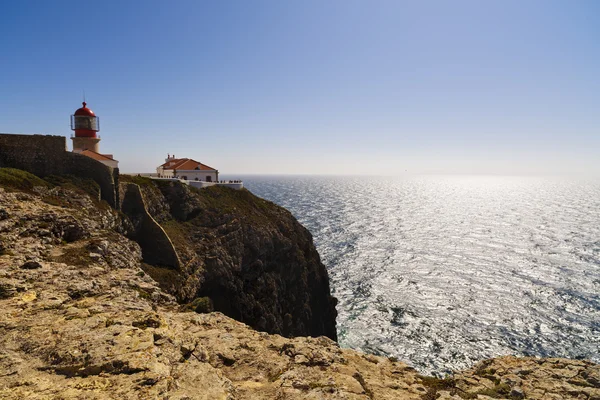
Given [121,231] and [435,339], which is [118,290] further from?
[435,339]

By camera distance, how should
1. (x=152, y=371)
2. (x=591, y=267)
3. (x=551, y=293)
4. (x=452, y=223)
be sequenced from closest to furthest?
(x=152, y=371), (x=551, y=293), (x=591, y=267), (x=452, y=223)

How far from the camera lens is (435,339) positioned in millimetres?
44125

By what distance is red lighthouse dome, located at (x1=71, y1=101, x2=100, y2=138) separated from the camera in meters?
47.8

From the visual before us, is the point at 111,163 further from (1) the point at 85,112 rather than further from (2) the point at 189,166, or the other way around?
(2) the point at 189,166

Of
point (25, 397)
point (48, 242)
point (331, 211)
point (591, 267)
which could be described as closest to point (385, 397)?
point (25, 397)

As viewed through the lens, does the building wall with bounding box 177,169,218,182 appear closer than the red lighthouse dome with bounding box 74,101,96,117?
No

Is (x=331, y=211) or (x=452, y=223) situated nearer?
(x=452, y=223)

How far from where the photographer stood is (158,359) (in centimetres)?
940

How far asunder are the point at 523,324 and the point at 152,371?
2175 inches

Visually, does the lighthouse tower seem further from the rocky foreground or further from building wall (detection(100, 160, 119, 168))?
the rocky foreground

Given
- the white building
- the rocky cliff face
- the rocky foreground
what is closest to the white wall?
the white building

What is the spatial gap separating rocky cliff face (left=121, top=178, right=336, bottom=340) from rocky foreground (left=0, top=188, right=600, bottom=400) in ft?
42.5

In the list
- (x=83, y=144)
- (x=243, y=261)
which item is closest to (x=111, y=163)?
(x=83, y=144)

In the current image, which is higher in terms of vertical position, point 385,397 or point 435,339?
point 385,397
